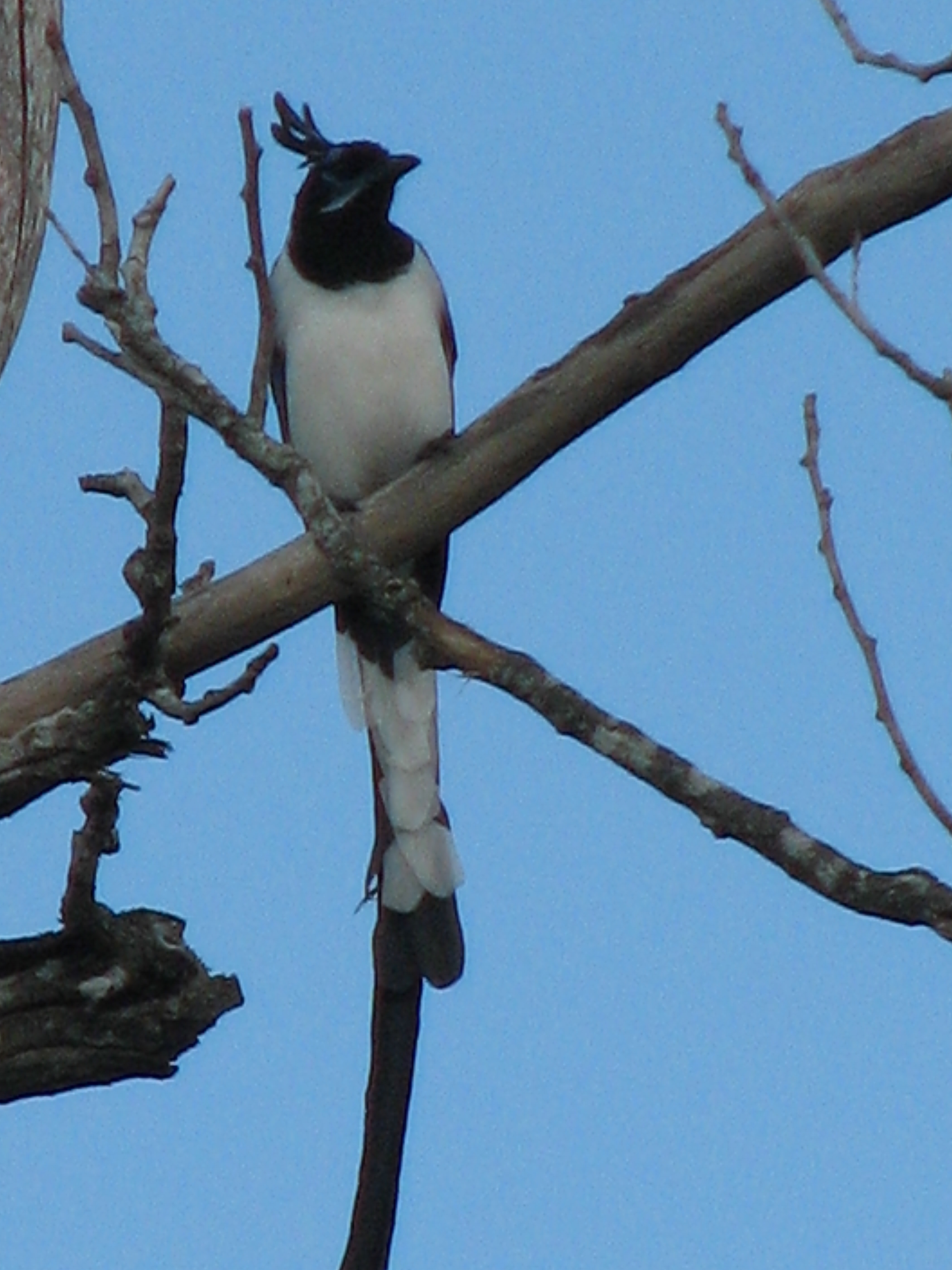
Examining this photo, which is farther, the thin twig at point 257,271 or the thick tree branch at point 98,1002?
the thick tree branch at point 98,1002

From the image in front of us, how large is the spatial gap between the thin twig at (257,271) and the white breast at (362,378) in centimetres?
113

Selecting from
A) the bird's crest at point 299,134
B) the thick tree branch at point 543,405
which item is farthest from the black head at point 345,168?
the thick tree branch at point 543,405

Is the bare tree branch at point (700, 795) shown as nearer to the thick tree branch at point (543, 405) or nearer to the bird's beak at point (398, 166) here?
the thick tree branch at point (543, 405)

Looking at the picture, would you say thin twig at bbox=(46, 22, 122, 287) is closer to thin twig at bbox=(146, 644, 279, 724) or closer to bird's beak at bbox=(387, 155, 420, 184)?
thin twig at bbox=(146, 644, 279, 724)

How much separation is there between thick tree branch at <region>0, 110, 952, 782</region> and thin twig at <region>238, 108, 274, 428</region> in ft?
0.16

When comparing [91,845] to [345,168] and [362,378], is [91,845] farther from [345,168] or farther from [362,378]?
[345,168]

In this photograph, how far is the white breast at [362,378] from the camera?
386 centimetres

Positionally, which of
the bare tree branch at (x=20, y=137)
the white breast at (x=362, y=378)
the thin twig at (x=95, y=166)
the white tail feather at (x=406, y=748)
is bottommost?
the thin twig at (x=95, y=166)

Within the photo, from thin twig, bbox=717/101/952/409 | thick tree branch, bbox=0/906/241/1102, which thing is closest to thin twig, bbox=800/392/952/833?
thin twig, bbox=717/101/952/409

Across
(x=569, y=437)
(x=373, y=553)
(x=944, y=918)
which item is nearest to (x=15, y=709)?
(x=373, y=553)

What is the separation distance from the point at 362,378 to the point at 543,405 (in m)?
1.18

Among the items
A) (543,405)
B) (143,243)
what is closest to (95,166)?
(143,243)

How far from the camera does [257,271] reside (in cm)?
251

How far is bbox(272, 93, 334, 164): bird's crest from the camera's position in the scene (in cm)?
401
